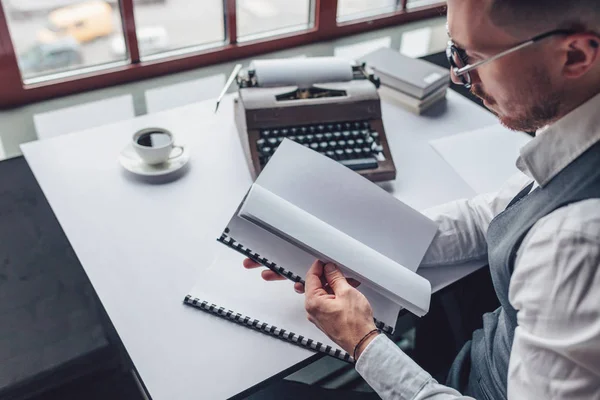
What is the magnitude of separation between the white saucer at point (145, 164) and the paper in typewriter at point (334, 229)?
28 centimetres

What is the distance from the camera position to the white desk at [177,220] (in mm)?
919

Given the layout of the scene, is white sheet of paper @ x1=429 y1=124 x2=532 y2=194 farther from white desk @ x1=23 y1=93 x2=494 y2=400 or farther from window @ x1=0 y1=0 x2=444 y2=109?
window @ x1=0 y1=0 x2=444 y2=109

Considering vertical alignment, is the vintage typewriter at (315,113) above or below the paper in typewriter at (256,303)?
above

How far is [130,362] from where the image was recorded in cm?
92

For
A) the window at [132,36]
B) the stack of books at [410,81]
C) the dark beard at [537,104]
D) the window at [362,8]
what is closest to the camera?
the dark beard at [537,104]

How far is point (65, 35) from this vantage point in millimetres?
1793

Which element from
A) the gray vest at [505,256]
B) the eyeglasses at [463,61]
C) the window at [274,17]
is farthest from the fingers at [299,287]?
the window at [274,17]

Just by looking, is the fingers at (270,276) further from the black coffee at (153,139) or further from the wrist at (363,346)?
the black coffee at (153,139)

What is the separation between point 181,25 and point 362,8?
0.71 meters

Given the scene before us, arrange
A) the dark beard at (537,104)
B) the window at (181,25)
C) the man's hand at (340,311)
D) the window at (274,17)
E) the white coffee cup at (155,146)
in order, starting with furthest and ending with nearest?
1. the window at (274,17)
2. the window at (181,25)
3. the white coffee cup at (155,146)
4. the man's hand at (340,311)
5. the dark beard at (537,104)

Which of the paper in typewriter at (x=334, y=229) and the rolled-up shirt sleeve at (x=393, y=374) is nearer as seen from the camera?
the rolled-up shirt sleeve at (x=393, y=374)

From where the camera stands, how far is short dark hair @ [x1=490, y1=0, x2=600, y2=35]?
72 cm

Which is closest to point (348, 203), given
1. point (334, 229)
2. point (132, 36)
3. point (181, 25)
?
point (334, 229)

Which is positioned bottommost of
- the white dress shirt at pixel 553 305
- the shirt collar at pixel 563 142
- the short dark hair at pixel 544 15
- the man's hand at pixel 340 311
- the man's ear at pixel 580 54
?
the man's hand at pixel 340 311
